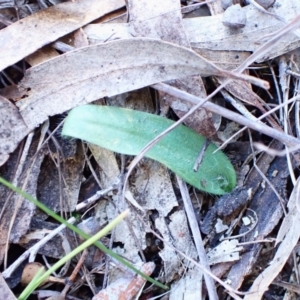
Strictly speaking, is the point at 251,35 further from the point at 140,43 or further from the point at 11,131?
the point at 11,131

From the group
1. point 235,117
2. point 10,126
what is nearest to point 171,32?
point 235,117

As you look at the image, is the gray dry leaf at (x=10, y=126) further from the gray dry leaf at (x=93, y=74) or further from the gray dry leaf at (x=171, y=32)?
the gray dry leaf at (x=171, y=32)

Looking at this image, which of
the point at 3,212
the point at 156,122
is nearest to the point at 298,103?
the point at 156,122

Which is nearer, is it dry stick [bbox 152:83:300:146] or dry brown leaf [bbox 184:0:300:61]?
dry stick [bbox 152:83:300:146]

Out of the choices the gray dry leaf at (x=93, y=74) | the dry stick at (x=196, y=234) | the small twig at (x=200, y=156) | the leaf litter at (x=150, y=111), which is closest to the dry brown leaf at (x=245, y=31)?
the leaf litter at (x=150, y=111)

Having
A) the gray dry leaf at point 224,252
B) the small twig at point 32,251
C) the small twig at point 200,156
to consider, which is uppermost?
the small twig at point 200,156

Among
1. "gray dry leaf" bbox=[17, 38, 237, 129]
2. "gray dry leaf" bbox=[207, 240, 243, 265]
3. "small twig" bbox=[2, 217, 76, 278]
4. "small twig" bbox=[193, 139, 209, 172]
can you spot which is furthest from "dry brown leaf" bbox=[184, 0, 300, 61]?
"small twig" bbox=[2, 217, 76, 278]

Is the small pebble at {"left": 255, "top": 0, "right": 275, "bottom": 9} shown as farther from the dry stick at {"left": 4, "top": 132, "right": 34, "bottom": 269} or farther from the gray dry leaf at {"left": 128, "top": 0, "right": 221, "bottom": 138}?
the dry stick at {"left": 4, "top": 132, "right": 34, "bottom": 269}
